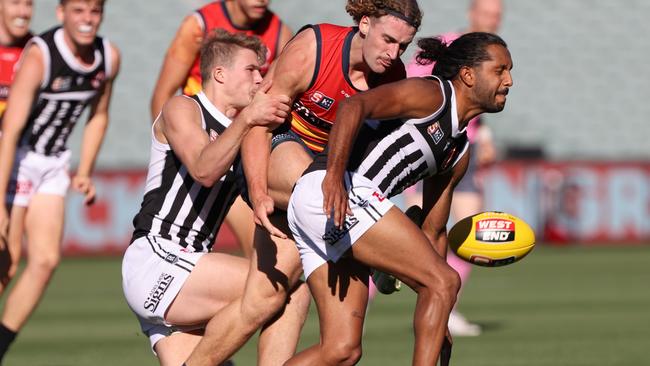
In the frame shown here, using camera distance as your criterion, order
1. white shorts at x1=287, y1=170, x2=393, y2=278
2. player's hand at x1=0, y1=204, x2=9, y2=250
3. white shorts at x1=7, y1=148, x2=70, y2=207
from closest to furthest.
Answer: white shorts at x1=287, y1=170, x2=393, y2=278 → player's hand at x1=0, y1=204, x2=9, y2=250 → white shorts at x1=7, y1=148, x2=70, y2=207

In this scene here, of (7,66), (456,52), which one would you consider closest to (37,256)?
(7,66)

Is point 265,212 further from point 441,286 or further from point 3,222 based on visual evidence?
point 3,222

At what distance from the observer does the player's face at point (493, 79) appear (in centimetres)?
552

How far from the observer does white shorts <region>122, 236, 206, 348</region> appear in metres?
5.82

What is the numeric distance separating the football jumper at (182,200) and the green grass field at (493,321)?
2.09 metres

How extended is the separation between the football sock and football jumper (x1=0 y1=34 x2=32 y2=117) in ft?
5.47

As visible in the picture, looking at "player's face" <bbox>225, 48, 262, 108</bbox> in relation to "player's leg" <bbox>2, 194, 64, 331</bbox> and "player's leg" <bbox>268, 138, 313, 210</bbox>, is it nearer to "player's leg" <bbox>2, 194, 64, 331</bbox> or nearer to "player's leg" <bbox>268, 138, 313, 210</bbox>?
"player's leg" <bbox>268, 138, 313, 210</bbox>

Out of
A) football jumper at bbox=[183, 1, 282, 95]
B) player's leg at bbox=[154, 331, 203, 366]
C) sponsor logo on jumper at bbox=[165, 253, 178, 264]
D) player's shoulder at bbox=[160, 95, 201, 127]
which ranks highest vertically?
football jumper at bbox=[183, 1, 282, 95]

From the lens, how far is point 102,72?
313 inches

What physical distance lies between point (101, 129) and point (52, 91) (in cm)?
48

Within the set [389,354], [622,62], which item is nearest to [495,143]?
[622,62]

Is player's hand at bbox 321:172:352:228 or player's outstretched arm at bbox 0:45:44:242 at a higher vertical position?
player's hand at bbox 321:172:352:228

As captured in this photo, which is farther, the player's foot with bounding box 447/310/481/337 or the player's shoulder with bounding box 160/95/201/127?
the player's foot with bounding box 447/310/481/337

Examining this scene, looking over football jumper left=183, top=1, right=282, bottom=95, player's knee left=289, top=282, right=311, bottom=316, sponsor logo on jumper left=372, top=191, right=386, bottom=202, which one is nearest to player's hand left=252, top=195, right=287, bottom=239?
sponsor logo on jumper left=372, top=191, right=386, bottom=202
